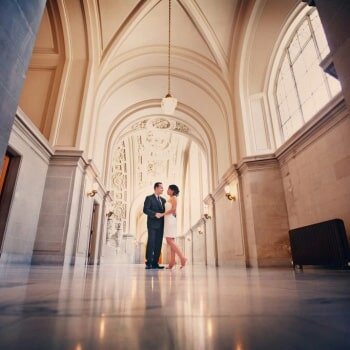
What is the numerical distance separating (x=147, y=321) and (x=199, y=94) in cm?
927

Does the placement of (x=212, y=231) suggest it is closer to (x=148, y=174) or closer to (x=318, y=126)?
(x=318, y=126)

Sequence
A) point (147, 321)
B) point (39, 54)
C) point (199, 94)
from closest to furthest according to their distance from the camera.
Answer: point (147, 321) < point (39, 54) < point (199, 94)

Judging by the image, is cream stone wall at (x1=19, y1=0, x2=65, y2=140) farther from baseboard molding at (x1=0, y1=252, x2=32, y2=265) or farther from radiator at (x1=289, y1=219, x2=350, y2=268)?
radiator at (x1=289, y1=219, x2=350, y2=268)

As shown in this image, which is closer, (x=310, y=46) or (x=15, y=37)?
(x=15, y=37)

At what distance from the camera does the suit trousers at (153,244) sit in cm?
434

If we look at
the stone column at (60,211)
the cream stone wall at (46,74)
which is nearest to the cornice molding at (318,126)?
the stone column at (60,211)

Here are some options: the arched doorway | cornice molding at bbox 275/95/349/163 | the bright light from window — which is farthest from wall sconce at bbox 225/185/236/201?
the arched doorway

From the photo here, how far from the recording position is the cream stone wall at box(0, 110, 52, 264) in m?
4.30

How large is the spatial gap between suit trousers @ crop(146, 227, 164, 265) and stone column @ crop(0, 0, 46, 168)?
130 inches

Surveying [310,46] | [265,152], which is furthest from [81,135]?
[310,46]

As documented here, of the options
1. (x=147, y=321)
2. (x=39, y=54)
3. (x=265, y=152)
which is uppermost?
(x=39, y=54)

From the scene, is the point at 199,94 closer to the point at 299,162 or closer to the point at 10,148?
the point at 299,162

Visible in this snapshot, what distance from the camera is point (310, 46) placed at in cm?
534

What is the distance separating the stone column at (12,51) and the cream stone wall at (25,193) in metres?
3.28
